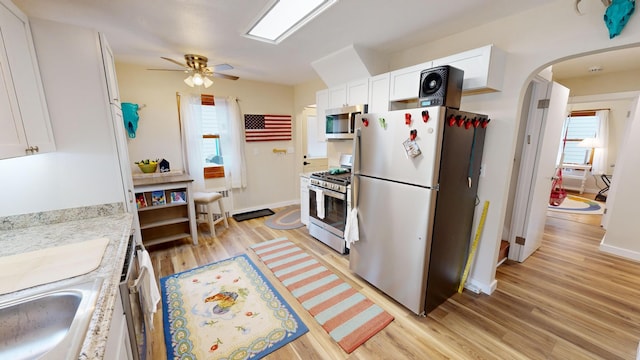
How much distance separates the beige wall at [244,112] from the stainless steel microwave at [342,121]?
130 cm

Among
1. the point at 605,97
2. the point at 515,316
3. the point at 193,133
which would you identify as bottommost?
the point at 515,316

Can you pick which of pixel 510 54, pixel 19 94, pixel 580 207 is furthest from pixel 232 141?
pixel 580 207

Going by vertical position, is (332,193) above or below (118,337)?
above

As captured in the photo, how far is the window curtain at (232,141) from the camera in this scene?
4.17 meters

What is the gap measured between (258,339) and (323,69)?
10.5 feet

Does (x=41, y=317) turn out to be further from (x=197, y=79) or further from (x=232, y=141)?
(x=232, y=141)

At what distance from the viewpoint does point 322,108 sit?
3.70m

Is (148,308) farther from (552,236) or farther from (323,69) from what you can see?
(552,236)

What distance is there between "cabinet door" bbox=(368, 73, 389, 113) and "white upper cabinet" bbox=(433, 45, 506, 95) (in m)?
0.73

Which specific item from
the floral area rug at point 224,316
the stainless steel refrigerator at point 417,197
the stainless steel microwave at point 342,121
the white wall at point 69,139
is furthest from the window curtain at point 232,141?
the stainless steel refrigerator at point 417,197

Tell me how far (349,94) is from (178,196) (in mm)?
2704

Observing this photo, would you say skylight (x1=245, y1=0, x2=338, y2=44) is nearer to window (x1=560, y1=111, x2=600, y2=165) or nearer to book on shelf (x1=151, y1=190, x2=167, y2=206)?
book on shelf (x1=151, y1=190, x2=167, y2=206)

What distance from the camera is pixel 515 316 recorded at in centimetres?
204

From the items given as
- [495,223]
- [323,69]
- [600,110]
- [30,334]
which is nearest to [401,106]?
[323,69]
